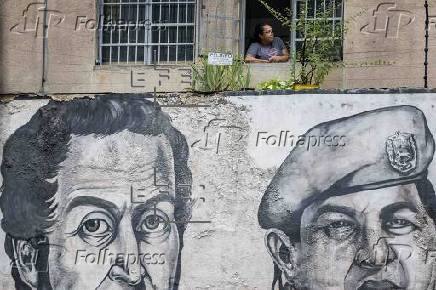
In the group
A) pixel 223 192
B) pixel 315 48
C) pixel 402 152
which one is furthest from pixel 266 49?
pixel 402 152

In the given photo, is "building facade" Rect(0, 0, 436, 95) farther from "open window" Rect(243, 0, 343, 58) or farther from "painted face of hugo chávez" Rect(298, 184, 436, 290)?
"painted face of hugo chávez" Rect(298, 184, 436, 290)

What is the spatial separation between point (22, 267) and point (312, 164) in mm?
3309

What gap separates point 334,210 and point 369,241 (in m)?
0.47

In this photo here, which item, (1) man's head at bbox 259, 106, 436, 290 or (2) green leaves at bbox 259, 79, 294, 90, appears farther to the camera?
(2) green leaves at bbox 259, 79, 294, 90

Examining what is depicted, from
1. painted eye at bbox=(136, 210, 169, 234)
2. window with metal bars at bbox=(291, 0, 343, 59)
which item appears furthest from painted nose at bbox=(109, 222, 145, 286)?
window with metal bars at bbox=(291, 0, 343, 59)

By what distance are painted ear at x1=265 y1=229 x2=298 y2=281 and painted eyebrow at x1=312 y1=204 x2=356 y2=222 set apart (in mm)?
366

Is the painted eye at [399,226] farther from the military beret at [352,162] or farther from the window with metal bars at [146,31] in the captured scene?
the window with metal bars at [146,31]

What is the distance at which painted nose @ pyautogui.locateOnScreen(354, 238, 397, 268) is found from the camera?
9.28 m

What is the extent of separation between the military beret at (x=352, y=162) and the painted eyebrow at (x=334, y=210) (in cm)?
12

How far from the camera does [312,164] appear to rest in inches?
378

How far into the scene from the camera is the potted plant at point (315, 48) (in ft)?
34.2

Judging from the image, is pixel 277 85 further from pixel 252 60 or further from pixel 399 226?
pixel 399 226

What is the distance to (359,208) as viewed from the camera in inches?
370

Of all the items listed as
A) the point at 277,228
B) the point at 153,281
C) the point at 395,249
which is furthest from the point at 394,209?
the point at 153,281
